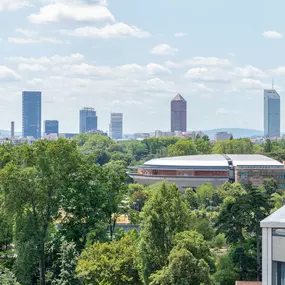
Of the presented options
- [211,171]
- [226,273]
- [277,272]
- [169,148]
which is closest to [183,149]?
[169,148]

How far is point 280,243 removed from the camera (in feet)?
64.8

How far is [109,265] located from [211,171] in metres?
57.0

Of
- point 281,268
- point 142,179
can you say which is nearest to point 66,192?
point 281,268

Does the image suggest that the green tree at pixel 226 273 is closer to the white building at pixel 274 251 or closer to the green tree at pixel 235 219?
the green tree at pixel 235 219

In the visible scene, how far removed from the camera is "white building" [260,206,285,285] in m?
19.7

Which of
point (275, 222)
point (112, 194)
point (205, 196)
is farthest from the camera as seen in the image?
point (205, 196)

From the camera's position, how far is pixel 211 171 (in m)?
84.4

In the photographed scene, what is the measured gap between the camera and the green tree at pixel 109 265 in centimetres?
2822

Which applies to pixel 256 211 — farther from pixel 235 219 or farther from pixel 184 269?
pixel 184 269

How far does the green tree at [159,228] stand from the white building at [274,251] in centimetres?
749

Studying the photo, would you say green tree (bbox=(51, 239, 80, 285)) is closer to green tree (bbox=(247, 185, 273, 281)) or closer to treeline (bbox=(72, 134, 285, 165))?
Answer: green tree (bbox=(247, 185, 273, 281))

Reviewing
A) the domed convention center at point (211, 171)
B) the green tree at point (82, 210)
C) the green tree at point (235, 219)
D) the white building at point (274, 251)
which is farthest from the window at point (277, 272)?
the domed convention center at point (211, 171)

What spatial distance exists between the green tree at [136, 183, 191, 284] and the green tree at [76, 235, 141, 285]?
1.21 m

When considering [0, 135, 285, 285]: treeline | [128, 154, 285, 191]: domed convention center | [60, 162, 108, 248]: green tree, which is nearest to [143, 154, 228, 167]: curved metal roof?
[128, 154, 285, 191]: domed convention center
